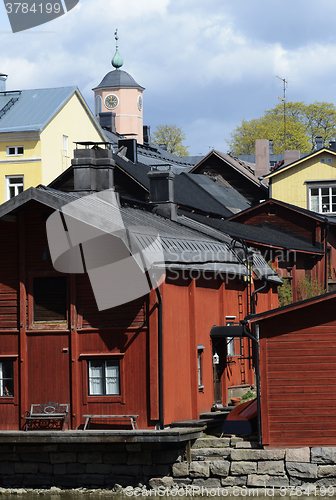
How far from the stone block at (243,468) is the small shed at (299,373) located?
0.62 m

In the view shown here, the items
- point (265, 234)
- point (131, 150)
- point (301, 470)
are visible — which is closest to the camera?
point (301, 470)

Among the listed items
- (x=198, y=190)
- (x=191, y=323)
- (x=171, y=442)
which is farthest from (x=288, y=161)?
(x=171, y=442)

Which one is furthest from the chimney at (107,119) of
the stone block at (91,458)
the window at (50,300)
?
the stone block at (91,458)

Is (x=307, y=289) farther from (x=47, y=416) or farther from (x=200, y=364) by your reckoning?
(x=47, y=416)

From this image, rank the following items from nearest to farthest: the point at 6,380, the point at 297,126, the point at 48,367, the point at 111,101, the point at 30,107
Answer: the point at 48,367
the point at 6,380
the point at 30,107
the point at 297,126
the point at 111,101

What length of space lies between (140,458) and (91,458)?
117cm

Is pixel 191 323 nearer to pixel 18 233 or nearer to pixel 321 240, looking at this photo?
pixel 18 233

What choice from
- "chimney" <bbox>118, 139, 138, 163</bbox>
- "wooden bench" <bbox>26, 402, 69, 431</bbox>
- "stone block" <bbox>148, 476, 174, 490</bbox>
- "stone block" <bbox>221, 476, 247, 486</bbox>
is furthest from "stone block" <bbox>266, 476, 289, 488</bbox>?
"chimney" <bbox>118, 139, 138, 163</bbox>

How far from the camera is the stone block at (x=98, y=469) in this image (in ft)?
65.5

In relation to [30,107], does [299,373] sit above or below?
below

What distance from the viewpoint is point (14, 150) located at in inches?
1791

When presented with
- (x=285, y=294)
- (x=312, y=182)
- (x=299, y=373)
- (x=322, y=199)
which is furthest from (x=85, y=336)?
(x=312, y=182)

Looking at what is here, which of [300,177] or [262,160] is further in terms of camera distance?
[262,160]

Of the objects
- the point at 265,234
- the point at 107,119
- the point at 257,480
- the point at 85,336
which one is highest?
the point at 107,119
